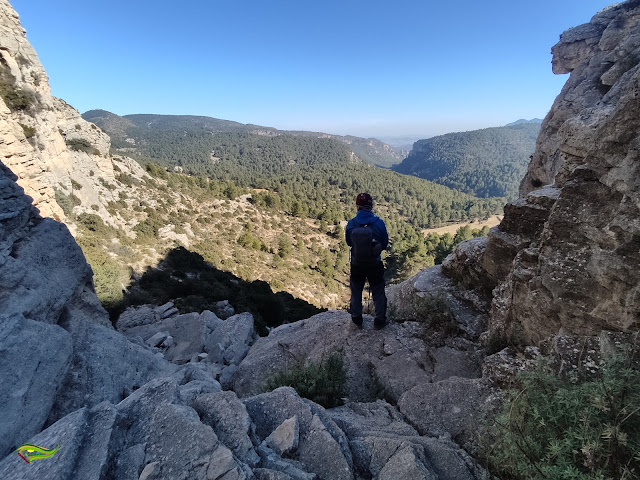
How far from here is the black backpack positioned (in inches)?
231

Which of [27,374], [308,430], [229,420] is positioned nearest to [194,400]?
[229,420]

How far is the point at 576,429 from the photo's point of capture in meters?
2.17

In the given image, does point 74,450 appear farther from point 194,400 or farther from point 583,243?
point 583,243

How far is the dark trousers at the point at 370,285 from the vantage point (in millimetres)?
6336

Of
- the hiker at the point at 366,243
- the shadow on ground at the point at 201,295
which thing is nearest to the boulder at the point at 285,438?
the hiker at the point at 366,243

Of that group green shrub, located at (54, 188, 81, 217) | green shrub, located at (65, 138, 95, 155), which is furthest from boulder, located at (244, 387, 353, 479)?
green shrub, located at (65, 138, 95, 155)

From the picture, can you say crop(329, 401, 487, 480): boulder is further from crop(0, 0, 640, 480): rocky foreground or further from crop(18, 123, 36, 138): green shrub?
crop(18, 123, 36, 138): green shrub

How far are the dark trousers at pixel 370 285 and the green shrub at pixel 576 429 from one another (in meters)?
3.69

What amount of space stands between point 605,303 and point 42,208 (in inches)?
789

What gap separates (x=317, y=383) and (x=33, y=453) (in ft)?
10.8

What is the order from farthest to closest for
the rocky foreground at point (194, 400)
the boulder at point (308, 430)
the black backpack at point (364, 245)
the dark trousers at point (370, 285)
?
the dark trousers at point (370, 285) < the black backpack at point (364, 245) < the boulder at point (308, 430) < the rocky foreground at point (194, 400)

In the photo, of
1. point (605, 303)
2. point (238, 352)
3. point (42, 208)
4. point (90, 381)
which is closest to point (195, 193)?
point (42, 208)

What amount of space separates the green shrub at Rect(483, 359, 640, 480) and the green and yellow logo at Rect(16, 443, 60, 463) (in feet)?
12.6

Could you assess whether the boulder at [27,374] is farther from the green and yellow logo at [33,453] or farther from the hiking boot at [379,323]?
the hiking boot at [379,323]
